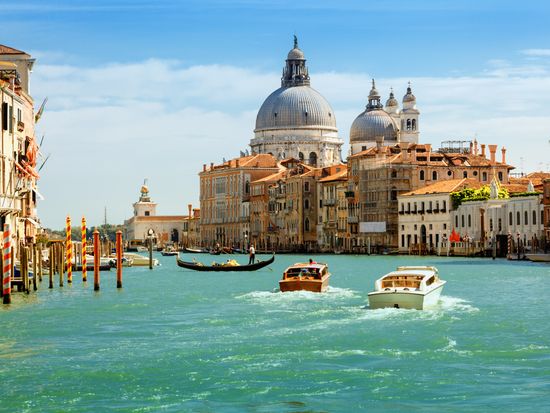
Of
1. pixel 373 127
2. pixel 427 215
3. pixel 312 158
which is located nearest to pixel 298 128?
pixel 312 158

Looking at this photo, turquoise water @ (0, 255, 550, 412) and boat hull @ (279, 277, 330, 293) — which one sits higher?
boat hull @ (279, 277, 330, 293)

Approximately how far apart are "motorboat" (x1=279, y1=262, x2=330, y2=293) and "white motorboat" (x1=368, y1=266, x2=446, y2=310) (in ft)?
15.6

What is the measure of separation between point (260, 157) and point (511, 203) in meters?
55.5

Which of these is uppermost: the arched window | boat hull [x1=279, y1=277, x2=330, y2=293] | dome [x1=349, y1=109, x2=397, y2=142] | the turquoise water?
dome [x1=349, y1=109, x2=397, y2=142]

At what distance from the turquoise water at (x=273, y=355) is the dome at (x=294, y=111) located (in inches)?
4116

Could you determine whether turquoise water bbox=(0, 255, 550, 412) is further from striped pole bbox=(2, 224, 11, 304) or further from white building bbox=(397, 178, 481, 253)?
white building bbox=(397, 178, 481, 253)

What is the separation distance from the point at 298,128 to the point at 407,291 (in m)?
111

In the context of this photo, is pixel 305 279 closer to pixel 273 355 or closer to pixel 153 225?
pixel 273 355

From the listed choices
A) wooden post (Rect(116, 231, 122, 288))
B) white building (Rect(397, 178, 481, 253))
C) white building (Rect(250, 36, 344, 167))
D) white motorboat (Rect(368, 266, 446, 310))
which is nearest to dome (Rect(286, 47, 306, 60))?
white building (Rect(250, 36, 344, 167))

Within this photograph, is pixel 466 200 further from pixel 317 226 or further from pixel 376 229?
A: pixel 317 226

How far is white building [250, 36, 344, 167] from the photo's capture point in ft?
455

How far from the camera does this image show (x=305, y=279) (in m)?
35.7

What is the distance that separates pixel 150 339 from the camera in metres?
23.9

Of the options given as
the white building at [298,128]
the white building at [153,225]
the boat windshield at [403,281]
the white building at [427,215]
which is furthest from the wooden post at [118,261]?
the white building at [153,225]
